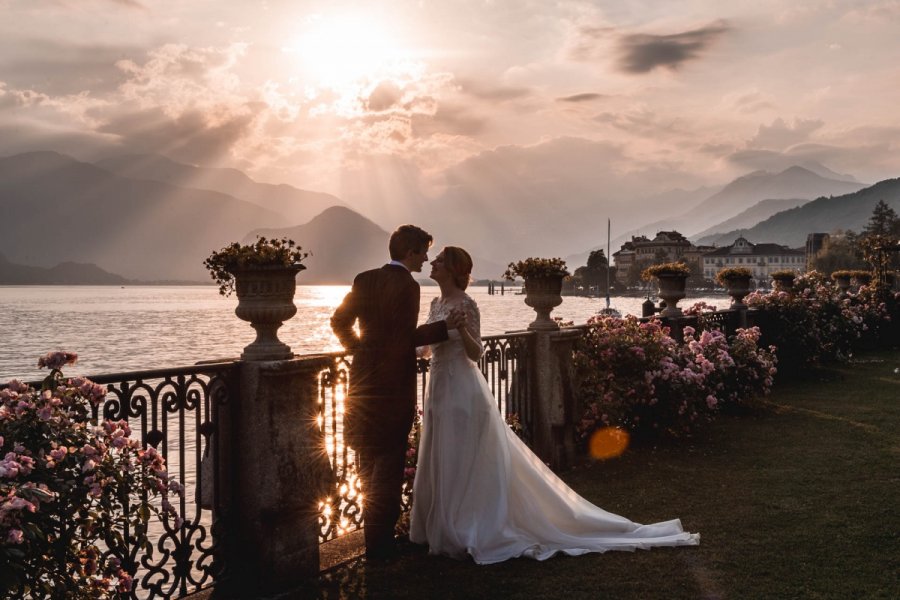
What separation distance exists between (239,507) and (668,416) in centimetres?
673

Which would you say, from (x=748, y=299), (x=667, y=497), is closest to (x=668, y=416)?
(x=667, y=497)

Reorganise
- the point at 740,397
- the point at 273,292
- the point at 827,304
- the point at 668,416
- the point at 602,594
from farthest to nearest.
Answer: the point at 827,304 → the point at 740,397 → the point at 668,416 → the point at 273,292 → the point at 602,594

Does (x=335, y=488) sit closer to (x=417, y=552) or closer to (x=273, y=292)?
(x=417, y=552)

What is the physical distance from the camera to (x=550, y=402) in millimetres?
9391

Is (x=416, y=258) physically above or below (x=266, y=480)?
above

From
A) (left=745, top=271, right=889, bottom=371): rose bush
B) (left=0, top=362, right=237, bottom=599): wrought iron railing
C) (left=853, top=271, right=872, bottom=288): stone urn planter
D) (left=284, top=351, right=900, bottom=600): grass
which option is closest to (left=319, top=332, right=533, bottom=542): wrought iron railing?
(left=284, top=351, right=900, bottom=600): grass

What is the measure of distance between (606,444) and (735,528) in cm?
346

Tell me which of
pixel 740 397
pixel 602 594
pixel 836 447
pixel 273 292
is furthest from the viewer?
pixel 740 397

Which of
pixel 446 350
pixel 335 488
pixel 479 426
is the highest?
pixel 446 350

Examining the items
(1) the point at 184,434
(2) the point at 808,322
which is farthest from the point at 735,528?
(2) the point at 808,322

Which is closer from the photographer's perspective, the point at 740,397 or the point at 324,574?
the point at 324,574

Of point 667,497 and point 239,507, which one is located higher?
point 239,507

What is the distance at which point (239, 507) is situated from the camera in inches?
224

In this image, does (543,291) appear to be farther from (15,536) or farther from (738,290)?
(738,290)
